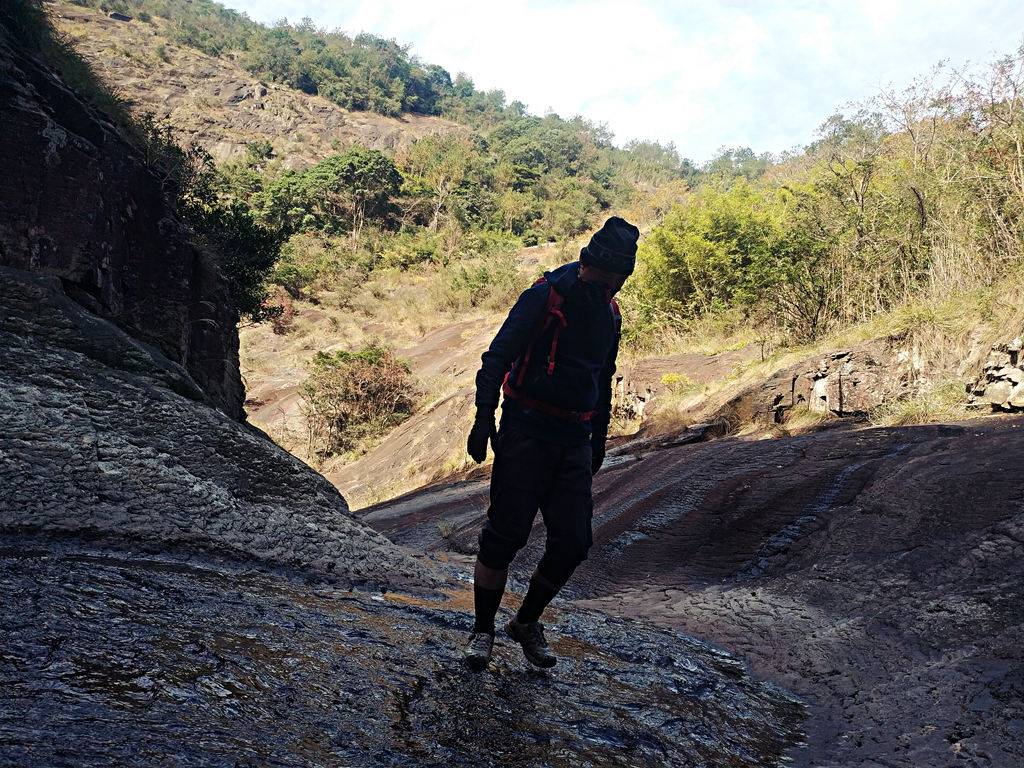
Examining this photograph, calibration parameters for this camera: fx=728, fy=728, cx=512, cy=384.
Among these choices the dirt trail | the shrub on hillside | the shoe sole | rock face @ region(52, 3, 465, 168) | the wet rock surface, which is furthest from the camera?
rock face @ region(52, 3, 465, 168)

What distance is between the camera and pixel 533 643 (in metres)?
2.72

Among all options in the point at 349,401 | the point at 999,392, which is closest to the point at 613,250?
the point at 999,392

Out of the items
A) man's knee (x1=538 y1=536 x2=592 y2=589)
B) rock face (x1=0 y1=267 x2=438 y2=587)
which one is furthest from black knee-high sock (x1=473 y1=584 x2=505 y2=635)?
rock face (x1=0 y1=267 x2=438 y2=587)

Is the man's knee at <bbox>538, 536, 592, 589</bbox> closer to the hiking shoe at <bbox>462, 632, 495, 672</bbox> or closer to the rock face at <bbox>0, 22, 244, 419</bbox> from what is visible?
the hiking shoe at <bbox>462, 632, 495, 672</bbox>

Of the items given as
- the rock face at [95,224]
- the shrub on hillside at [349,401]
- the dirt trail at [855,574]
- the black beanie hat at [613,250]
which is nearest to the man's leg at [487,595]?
the dirt trail at [855,574]

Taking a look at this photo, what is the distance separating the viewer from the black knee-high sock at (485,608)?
2.69 m

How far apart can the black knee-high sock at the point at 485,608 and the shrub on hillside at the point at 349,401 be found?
1783cm

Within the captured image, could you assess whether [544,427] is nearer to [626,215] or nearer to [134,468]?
[134,468]

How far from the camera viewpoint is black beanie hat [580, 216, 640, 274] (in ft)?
9.12

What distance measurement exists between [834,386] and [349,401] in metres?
14.5

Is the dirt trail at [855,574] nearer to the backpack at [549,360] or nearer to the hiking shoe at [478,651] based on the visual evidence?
the hiking shoe at [478,651]

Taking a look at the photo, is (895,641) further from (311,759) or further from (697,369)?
(697,369)

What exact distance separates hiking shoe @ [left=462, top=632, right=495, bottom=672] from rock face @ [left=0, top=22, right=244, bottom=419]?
102 inches

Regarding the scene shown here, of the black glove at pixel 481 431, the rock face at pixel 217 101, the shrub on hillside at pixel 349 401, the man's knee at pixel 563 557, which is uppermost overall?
the rock face at pixel 217 101
